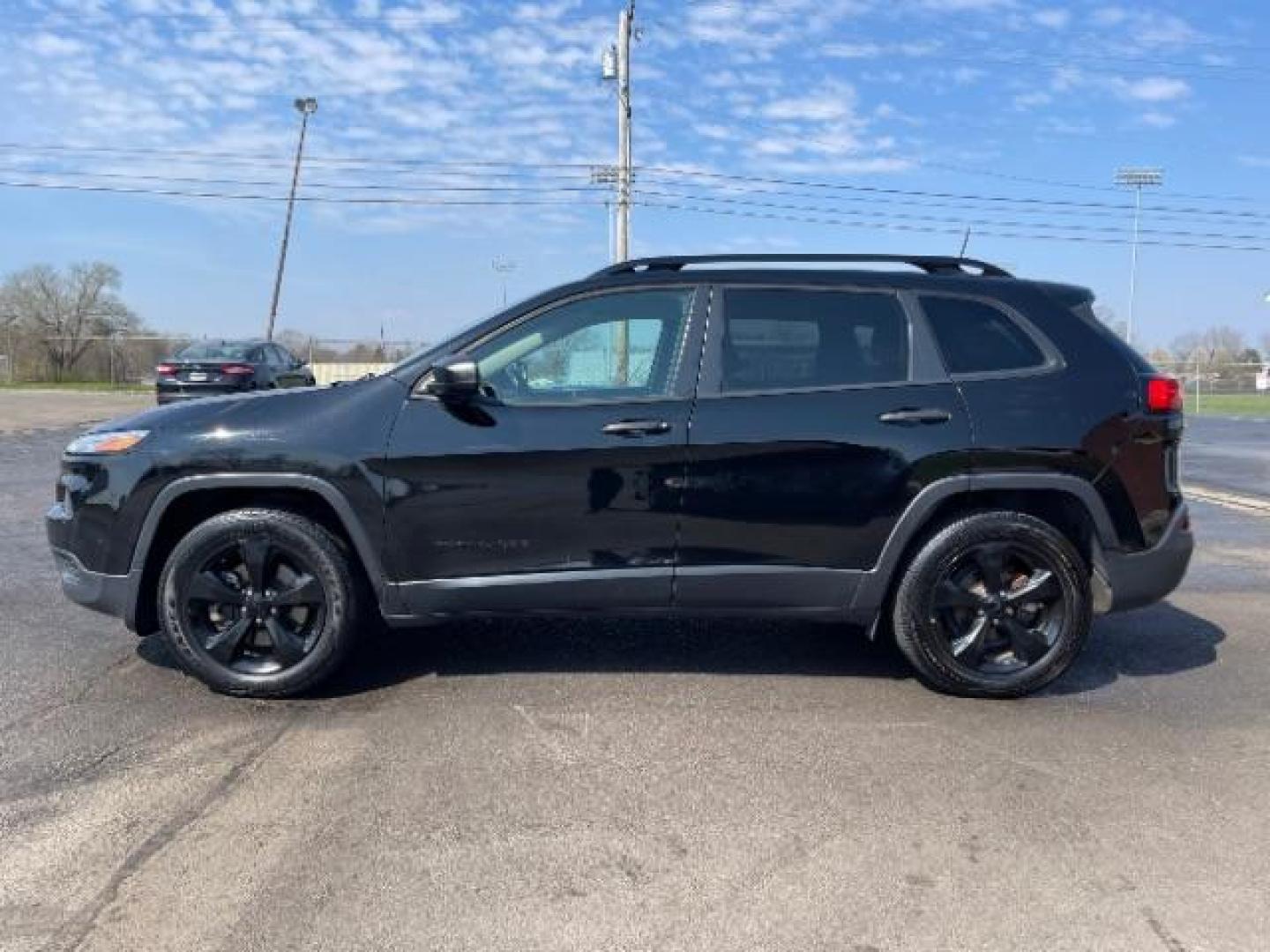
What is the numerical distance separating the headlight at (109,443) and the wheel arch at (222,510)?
261mm

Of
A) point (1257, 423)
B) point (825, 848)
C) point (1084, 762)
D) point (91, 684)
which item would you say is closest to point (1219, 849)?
point (1084, 762)

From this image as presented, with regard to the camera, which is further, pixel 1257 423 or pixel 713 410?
pixel 1257 423

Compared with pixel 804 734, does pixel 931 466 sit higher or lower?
higher

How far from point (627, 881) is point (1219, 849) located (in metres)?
1.84

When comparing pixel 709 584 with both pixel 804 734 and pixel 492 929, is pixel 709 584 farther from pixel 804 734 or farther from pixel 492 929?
pixel 492 929

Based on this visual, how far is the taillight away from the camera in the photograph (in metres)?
4.18

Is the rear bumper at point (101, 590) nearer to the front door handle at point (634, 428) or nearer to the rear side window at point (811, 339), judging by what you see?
the front door handle at point (634, 428)

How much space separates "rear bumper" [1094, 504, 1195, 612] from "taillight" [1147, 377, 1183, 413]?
0.50 meters

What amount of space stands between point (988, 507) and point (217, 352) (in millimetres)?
15838

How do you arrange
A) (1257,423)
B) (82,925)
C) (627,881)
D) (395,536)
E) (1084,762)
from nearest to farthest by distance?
(82,925)
(627,881)
(1084,762)
(395,536)
(1257,423)

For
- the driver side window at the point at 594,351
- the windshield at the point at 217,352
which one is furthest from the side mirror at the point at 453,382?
the windshield at the point at 217,352

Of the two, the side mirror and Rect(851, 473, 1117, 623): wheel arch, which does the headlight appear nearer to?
the side mirror

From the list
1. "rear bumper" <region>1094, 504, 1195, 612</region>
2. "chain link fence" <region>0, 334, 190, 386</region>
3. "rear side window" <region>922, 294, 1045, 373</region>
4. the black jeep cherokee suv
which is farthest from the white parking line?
"chain link fence" <region>0, 334, 190, 386</region>

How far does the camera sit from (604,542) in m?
4.01
